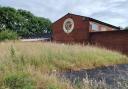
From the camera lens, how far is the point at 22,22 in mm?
67375

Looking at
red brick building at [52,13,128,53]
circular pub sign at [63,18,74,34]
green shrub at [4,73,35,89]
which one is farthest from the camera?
circular pub sign at [63,18,74,34]

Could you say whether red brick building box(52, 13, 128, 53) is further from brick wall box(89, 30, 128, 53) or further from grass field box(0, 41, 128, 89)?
grass field box(0, 41, 128, 89)

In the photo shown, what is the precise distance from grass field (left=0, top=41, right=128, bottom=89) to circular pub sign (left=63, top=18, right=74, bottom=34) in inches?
707

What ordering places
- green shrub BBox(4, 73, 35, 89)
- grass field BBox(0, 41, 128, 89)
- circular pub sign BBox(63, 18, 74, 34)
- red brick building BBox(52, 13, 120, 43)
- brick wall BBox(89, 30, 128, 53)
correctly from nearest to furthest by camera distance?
green shrub BBox(4, 73, 35, 89), grass field BBox(0, 41, 128, 89), brick wall BBox(89, 30, 128, 53), red brick building BBox(52, 13, 120, 43), circular pub sign BBox(63, 18, 74, 34)

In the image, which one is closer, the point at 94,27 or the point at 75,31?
the point at 94,27

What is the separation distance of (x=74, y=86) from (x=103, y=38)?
25982 mm

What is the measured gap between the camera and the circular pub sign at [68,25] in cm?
3966

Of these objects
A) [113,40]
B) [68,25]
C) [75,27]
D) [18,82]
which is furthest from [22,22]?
[18,82]

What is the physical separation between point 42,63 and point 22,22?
53089 mm

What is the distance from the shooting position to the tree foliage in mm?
62281

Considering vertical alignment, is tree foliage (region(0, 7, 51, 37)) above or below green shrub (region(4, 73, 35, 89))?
above

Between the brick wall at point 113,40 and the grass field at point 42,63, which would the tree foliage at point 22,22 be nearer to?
the brick wall at point 113,40

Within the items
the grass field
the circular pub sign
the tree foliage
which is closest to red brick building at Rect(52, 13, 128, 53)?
the circular pub sign

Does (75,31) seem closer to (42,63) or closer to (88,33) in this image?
(88,33)
